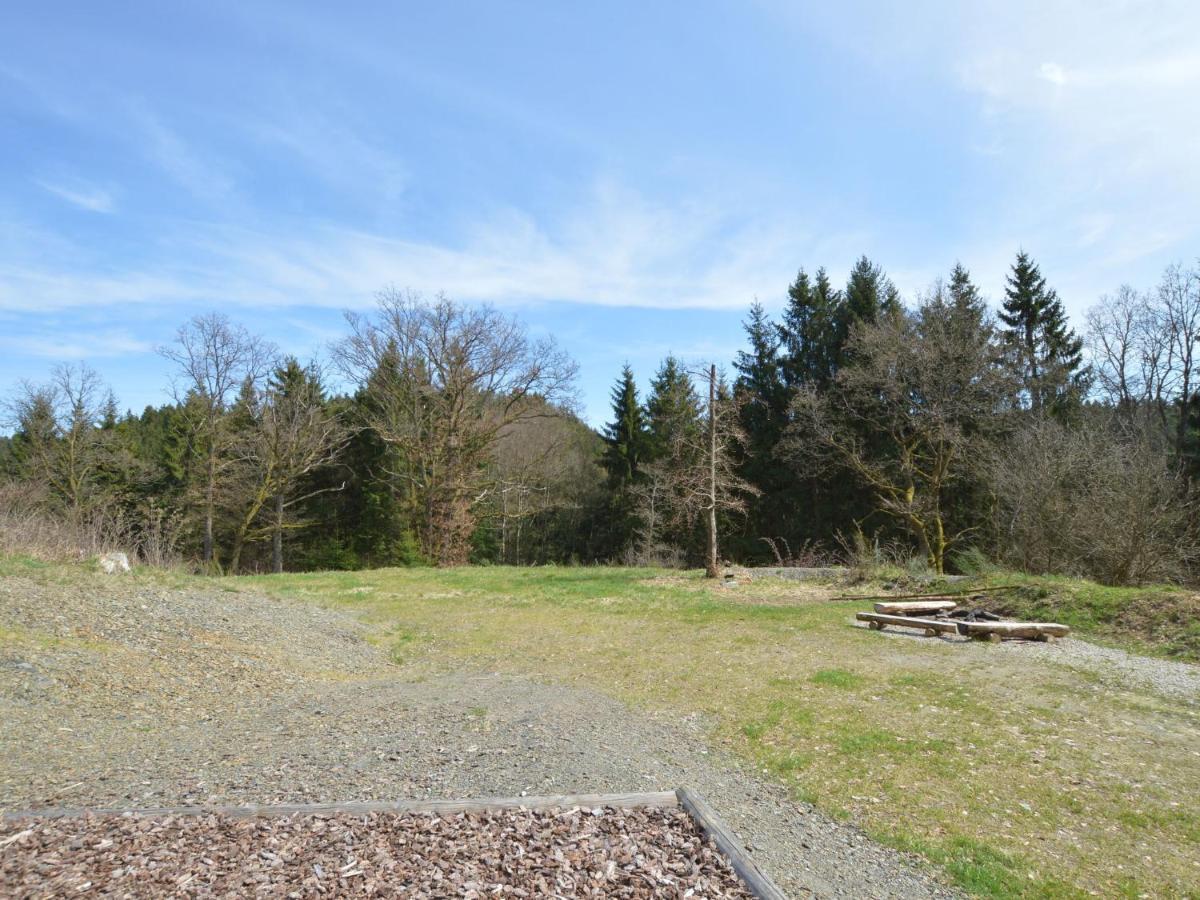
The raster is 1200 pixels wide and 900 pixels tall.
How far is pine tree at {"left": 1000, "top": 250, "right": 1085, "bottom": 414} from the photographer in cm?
2192

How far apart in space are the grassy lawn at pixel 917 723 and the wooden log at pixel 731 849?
41.0 inches

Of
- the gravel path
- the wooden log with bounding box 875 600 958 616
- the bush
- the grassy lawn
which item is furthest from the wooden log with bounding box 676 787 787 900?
the bush

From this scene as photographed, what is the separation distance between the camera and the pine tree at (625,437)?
31.9m

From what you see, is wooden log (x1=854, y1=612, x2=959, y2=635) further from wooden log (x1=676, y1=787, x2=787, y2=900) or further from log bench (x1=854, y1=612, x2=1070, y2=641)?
wooden log (x1=676, y1=787, x2=787, y2=900)

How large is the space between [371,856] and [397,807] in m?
0.46

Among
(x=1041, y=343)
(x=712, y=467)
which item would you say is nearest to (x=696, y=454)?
(x=712, y=467)

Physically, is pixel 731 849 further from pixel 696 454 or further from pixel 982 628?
pixel 696 454

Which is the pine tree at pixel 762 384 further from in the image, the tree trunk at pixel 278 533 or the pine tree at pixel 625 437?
the tree trunk at pixel 278 533

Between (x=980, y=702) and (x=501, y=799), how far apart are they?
15.5 ft

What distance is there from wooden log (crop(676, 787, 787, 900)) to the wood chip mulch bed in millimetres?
44

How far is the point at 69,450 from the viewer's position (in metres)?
26.2

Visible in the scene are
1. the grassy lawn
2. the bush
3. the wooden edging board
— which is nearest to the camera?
the wooden edging board

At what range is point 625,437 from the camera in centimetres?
3219

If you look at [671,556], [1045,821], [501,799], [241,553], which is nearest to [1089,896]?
[1045,821]
